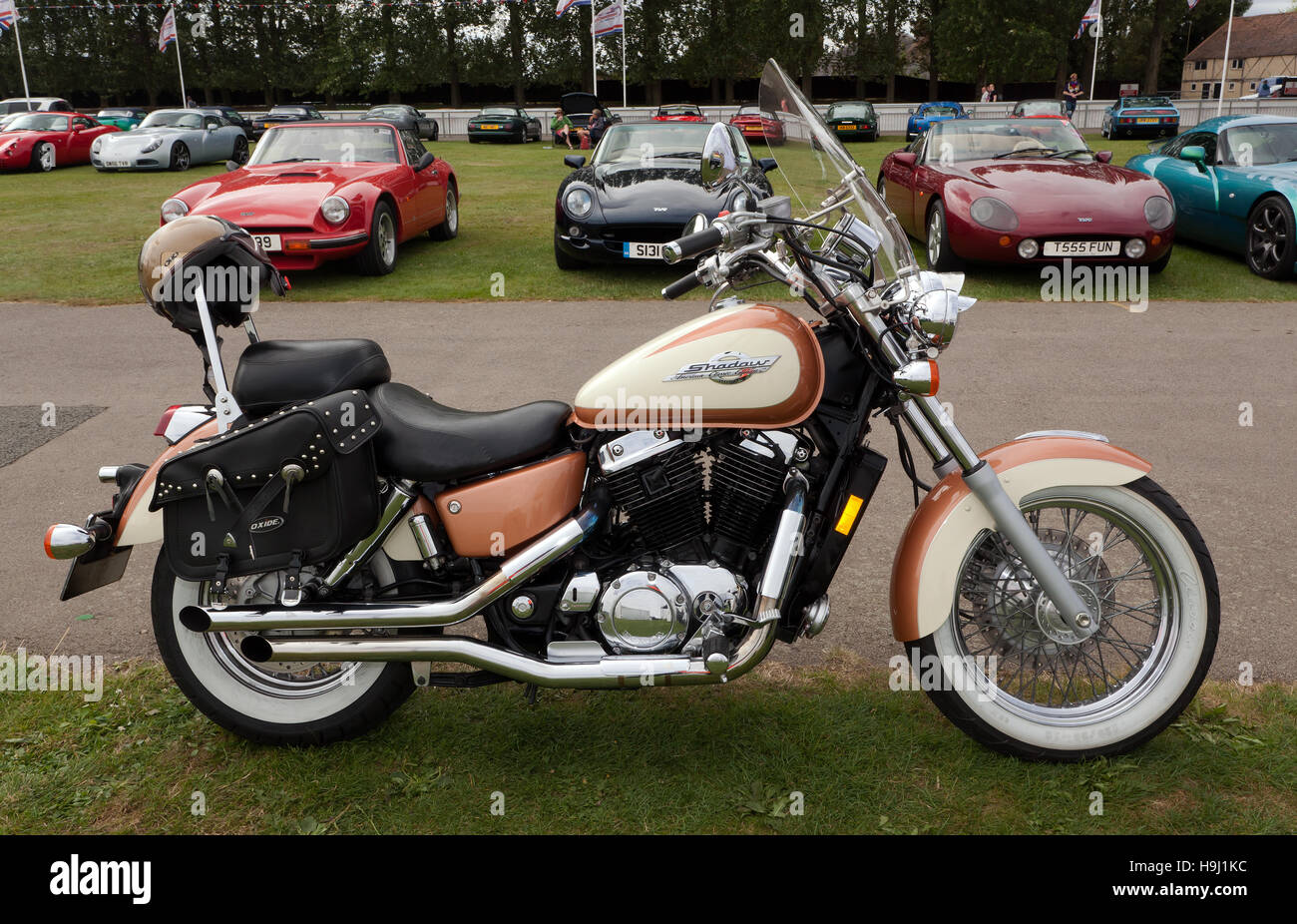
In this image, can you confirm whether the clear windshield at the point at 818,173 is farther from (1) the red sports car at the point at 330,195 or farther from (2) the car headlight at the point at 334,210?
(2) the car headlight at the point at 334,210

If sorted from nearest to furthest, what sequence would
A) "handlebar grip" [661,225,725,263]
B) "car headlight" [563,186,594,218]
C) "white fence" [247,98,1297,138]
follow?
"handlebar grip" [661,225,725,263] → "car headlight" [563,186,594,218] → "white fence" [247,98,1297,138]

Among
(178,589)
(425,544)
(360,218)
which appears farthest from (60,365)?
(425,544)

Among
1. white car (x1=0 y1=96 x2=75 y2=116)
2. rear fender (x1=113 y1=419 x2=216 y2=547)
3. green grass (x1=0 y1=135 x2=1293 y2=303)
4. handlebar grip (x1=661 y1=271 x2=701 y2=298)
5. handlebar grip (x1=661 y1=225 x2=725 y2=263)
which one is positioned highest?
white car (x1=0 y1=96 x2=75 y2=116)

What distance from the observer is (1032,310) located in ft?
28.3

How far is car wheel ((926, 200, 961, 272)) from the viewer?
9.29 metres

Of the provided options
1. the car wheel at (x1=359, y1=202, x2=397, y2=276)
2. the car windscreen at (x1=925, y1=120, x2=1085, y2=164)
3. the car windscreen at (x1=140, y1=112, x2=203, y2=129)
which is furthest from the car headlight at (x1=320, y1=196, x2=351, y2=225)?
the car windscreen at (x1=140, y1=112, x2=203, y2=129)

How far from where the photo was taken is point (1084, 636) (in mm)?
2729

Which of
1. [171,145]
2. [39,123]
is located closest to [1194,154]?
[171,145]

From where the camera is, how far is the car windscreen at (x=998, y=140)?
10.1 metres

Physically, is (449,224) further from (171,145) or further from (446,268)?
(171,145)

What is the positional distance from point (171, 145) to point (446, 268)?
49.4 feet

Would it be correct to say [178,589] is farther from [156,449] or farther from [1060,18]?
[1060,18]

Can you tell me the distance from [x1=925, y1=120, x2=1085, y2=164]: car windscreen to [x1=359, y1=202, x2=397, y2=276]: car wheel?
5.52 metres

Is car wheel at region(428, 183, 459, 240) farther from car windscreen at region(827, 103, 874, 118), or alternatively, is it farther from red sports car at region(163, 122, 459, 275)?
car windscreen at region(827, 103, 874, 118)
